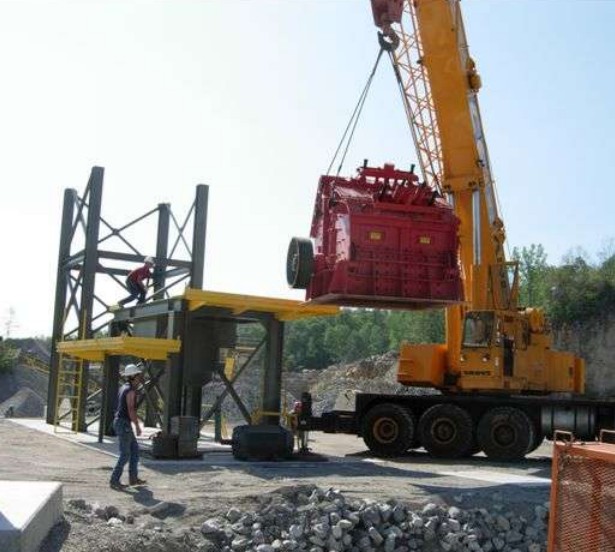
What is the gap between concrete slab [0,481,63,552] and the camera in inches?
248

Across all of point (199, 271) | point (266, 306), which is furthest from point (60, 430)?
point (266, 306)

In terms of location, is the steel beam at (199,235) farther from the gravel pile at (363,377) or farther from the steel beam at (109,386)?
the gravel pile at (363,377)

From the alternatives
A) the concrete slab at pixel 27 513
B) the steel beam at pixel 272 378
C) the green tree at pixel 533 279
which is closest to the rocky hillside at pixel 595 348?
the green tree at pixel 533 279

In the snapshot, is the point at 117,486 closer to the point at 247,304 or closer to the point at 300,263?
the point at 300,263

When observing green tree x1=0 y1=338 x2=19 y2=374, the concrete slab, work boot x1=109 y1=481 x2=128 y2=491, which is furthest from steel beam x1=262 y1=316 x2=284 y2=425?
green tree x1=0 y1=338 x2=19 y2=374

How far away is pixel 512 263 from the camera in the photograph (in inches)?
704

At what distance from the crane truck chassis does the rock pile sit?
22.9 feet

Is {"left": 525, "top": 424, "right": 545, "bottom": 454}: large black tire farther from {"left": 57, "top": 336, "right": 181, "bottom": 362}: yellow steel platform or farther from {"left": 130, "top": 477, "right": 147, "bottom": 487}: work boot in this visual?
{"left": 130, "top": 477, "right": 147, "bottom": 487}: work boot

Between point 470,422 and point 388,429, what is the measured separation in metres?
1.83

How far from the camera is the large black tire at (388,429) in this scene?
60.2ft

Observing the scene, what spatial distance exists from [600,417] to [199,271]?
11.9m

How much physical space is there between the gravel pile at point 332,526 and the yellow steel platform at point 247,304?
19.4 feet

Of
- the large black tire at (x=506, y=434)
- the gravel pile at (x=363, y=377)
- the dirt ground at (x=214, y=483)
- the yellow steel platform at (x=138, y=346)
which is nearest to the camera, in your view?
the dirt ground at (x=214, y=483)

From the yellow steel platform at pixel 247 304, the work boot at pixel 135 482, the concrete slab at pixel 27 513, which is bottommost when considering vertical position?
the work boot at pixel 135 482
